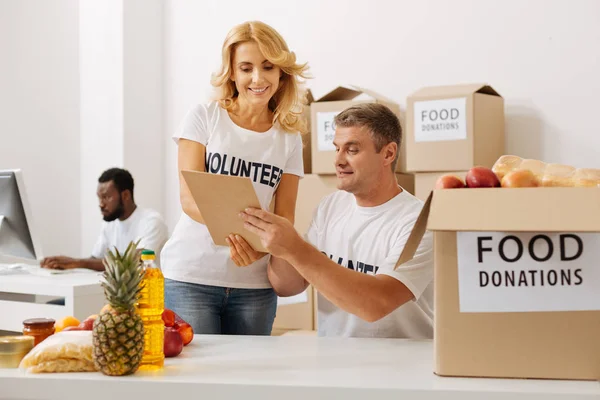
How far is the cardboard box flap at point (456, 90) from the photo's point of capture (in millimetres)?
2969

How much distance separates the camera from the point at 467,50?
3.40 metres

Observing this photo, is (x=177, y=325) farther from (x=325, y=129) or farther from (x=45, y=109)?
(x=45, y=109)

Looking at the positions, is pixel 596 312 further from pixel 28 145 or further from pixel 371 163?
pixel 28 145

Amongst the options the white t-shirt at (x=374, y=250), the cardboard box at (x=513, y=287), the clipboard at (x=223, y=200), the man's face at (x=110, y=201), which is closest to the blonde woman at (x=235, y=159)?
the white t-shirt at (x=374, y=250)

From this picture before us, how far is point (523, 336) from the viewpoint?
111 cm

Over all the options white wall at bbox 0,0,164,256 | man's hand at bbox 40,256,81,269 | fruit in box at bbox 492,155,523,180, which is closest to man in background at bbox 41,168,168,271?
man's hand at bbox 40,256,81,269

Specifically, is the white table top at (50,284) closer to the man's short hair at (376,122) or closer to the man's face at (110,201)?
the man's face at (110,201)

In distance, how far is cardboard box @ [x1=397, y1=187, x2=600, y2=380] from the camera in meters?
1.10

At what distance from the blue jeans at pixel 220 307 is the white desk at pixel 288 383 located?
0.54 meters

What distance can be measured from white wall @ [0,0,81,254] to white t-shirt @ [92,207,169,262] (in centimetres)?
62

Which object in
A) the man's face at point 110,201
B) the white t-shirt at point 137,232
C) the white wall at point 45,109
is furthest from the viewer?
the white wall at point 45,109

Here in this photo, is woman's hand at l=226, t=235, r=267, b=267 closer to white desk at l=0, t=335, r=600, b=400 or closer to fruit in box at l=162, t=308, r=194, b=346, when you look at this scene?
fruit in box at l=162, t=308, r=194, b=346

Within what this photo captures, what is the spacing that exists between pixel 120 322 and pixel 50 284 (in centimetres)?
153

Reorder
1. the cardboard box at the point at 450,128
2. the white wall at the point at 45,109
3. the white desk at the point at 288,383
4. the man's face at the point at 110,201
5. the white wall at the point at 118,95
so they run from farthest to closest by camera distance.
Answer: the white wall at the point at 118,95 < the white wall at the point at 45,109 < the man's face at the point at 110,201 < the cardboard box at the point at 450,128 < the white desk at the point at 288,383
